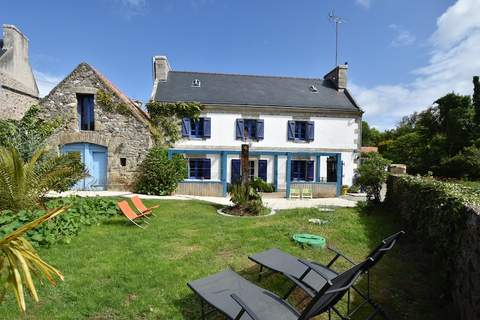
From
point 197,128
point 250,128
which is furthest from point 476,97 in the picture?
point 197,128

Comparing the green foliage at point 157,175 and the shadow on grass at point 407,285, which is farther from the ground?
the green foliage at point 157,175

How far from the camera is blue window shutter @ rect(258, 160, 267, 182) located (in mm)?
16312

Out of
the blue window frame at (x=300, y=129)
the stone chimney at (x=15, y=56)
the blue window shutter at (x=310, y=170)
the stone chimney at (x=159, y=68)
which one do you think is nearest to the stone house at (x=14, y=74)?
the stone chimney at (x=15, y=56)

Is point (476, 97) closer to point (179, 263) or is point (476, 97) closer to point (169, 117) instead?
point (169, 117)

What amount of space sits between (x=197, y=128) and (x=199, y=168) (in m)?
2.40

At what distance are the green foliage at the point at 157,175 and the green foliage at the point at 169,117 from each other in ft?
6.08

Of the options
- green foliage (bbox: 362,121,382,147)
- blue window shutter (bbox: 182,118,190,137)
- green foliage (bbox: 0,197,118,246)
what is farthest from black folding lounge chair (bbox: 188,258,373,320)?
green foliage (bbox: 362,121,382,147)

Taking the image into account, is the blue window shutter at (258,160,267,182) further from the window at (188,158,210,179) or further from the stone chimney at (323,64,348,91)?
the stone chimney at (323,64,348,91)

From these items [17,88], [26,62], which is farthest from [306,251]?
[26,62]

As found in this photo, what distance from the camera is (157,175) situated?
13.2 m

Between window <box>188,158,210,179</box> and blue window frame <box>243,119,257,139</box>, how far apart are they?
2946 mm

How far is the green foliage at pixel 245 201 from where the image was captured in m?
8.99

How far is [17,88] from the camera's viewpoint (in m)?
16.7

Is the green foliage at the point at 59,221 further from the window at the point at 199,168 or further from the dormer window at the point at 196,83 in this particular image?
the dormer window at the point at 196,83
